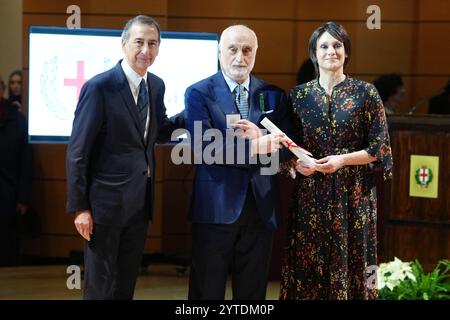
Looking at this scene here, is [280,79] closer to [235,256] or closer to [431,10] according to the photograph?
[431,10]

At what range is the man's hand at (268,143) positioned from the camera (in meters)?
3.93

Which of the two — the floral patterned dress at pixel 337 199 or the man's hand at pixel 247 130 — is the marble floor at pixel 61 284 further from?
the man's hand at pixel 247 130

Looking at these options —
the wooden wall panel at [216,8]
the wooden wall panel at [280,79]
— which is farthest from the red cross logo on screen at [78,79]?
the wooden wall panel at [280,79]

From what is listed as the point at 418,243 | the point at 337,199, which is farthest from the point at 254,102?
the point at 418,243

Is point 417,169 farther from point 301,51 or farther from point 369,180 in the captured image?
point 301,51

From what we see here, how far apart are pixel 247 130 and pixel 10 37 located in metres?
5.38

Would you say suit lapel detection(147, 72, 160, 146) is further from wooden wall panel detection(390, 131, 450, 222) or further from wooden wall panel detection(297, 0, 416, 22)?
wooden wall panel detection(297, 0, 416, 22)

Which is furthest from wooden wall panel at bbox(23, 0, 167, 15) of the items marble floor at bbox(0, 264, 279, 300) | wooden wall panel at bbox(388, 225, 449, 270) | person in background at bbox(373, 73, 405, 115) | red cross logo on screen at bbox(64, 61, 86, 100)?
wooden wall panel at bbox(388, 225, 449, 270)

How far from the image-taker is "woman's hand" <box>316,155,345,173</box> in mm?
3980

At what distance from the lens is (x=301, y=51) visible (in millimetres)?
7984

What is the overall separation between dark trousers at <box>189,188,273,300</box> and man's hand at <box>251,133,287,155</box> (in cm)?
21
